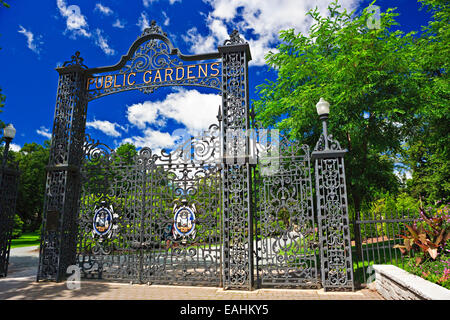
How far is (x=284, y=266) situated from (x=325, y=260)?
0.90m

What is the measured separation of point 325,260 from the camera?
5957 mm

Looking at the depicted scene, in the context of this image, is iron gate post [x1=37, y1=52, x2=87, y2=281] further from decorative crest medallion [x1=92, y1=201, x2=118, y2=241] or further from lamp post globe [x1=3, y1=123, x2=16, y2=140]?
lamp post globe [x1=3, y1=123, x2=16, y2=140]

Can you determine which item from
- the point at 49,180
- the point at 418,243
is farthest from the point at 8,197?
the point at 418,243

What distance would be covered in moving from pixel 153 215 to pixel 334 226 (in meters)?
4.42

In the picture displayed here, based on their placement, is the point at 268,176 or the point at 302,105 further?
the point at 302,105

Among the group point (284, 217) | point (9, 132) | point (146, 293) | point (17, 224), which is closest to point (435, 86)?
point (284, 217)

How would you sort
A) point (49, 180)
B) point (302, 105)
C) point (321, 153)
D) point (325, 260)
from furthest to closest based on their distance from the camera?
point (302, 105)
point (49, 180)
point (321, 153)
point (325, 260)

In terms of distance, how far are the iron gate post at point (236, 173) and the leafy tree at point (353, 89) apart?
300 centimetres

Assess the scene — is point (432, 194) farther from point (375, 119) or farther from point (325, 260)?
point (325, 260)

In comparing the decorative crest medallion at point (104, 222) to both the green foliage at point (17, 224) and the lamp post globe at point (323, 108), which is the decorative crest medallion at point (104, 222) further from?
the lamp post globe at point (323, 108)

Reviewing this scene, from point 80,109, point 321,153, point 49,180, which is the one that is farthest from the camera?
point 80,109

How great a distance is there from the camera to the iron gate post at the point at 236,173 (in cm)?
623

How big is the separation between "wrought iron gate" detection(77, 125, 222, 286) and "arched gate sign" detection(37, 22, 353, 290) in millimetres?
27

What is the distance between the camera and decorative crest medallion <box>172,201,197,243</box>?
22.7 ft
